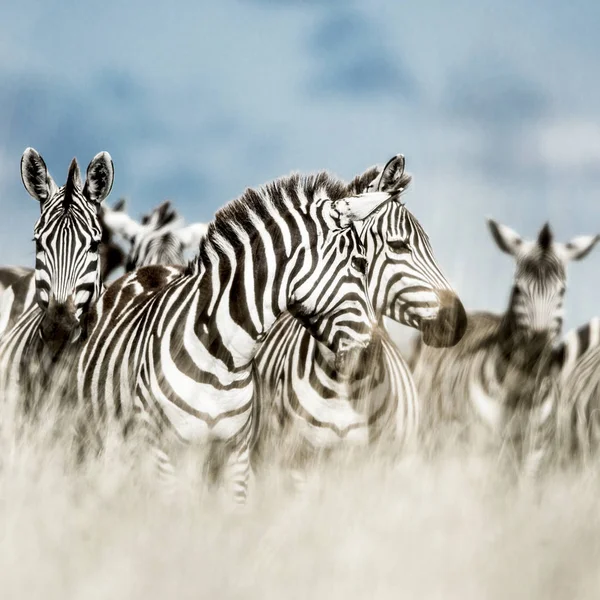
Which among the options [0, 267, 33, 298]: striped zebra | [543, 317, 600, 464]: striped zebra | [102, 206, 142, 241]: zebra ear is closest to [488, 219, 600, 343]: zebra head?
[543, 317, 600, 464]: striped zebra

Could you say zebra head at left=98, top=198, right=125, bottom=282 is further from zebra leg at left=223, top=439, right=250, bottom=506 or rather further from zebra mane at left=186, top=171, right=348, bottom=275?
zebra leg at left=223, top=439, right=250, bottom=506

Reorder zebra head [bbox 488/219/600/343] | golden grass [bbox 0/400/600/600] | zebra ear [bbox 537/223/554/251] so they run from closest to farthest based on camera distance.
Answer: golden grass [bbox 0/400/600/600]
zebra head [bbox 488/219/600/343]
zebra ear [bbox 537/223/554/251]

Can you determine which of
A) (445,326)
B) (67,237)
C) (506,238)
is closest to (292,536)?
(445,326)

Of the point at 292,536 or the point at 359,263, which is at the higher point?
the point at 359,263

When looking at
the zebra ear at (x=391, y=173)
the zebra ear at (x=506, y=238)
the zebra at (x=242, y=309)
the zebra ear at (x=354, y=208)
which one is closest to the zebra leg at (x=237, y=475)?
the zebra at (x=242, y=309)

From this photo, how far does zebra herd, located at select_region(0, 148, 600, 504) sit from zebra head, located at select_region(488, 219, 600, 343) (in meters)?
0.01

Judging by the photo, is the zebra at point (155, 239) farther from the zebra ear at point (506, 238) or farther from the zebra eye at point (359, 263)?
the zebra eye at point (359, 263)

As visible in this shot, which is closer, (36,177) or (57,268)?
(57,268)

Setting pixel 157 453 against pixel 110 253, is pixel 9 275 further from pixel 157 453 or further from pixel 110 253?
pixel 157 453

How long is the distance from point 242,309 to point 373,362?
3.67ft

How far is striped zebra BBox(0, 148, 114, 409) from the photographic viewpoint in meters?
5.56

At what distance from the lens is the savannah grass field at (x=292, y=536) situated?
3.58 meters

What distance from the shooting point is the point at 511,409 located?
695cm

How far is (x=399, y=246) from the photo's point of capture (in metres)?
6.30
